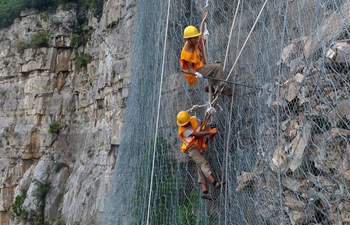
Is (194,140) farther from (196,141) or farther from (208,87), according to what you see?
(208,87)

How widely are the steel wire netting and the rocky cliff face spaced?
8.05 ft

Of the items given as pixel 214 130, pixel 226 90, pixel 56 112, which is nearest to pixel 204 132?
pixel 214 130

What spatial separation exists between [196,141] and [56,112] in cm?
606

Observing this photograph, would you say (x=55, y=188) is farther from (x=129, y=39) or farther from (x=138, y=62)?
(x=138, y=62)

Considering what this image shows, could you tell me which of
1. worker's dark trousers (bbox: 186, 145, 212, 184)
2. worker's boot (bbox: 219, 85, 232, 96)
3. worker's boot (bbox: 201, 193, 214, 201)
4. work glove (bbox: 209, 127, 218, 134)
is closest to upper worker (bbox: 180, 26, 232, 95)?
worker's boot (bbox: 219, 85, 232, 96)

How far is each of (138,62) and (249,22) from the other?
1.45m

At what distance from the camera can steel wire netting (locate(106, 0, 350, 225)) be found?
185 centimetres

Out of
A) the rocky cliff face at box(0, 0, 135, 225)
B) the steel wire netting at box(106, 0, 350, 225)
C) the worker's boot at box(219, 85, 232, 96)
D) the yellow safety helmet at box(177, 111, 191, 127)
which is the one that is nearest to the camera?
the steel wire netting at box(106, 0, 350, 225)

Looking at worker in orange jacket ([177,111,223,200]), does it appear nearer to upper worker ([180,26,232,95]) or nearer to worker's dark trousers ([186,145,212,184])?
worker's dark trousers ([186,145,212,184])

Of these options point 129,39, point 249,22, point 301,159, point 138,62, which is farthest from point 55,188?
point 301,159

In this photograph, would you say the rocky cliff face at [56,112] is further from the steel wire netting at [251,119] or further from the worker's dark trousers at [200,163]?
the worker's dark trousers at [200,163]

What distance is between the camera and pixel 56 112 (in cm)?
824

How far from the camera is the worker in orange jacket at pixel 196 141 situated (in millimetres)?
2645

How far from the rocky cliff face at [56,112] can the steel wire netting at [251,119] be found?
2454 millimetres
